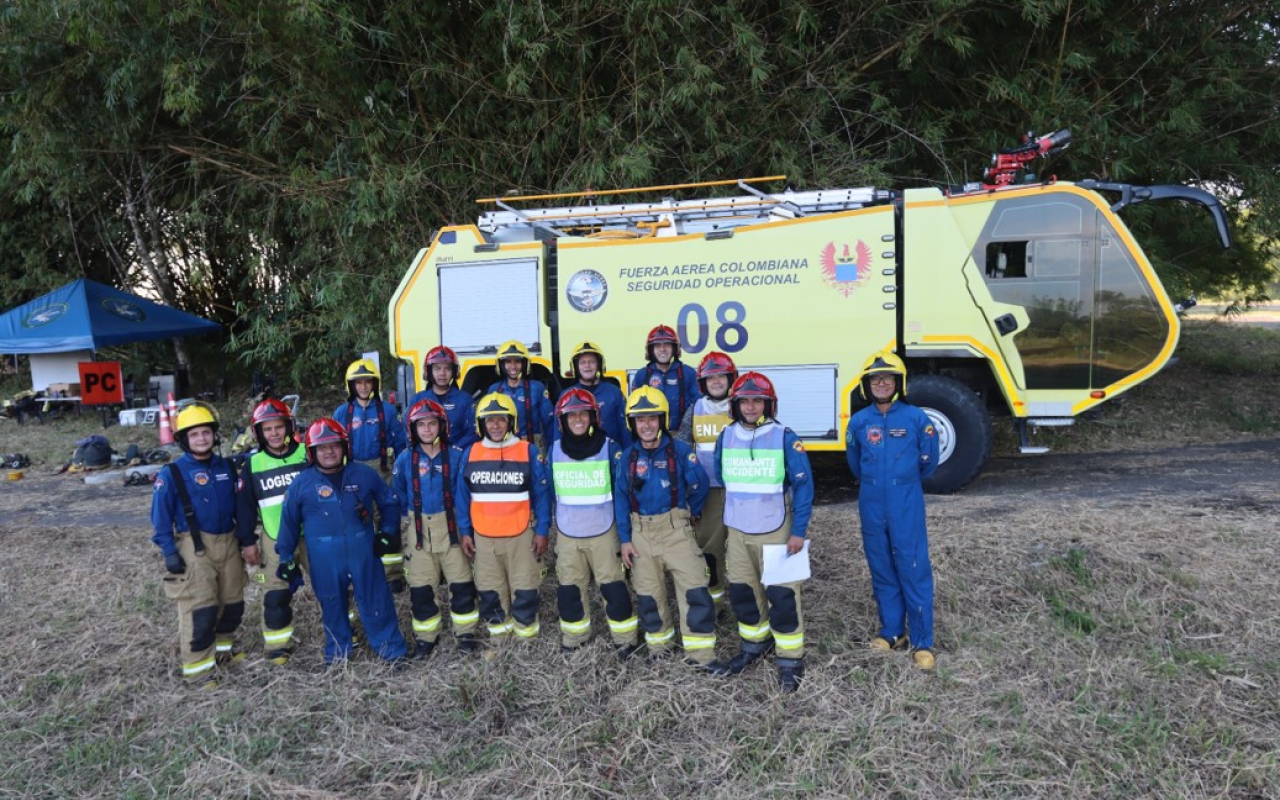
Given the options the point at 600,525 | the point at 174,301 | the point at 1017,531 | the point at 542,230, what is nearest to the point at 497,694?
the point at 600,525

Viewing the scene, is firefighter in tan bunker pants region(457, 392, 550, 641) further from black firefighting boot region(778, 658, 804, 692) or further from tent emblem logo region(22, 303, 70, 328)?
tent emblem logo region(22, 303, 70, 328)

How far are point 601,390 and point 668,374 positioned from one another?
1.66 ft

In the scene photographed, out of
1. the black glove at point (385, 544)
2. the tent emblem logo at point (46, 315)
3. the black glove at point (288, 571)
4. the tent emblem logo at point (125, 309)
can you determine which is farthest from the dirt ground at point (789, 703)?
the tent emblem logo at point (46, 315)

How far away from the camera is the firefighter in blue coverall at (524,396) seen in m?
5.74

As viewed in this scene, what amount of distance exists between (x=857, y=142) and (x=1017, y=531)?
5883 mm

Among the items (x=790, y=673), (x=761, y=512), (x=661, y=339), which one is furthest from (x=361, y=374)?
(x=790, y=673)

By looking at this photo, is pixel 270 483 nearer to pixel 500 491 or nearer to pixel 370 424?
pixel 370 424

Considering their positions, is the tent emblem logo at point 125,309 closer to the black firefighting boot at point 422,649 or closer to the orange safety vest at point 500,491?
the black firefighting boot at point 422,649

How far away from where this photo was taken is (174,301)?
1506cm

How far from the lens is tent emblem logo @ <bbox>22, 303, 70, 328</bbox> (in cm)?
1341

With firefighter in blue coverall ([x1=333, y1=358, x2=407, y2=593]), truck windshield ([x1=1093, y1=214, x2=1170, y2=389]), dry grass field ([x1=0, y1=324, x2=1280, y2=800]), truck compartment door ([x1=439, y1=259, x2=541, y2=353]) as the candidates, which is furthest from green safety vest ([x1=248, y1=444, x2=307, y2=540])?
truck windshield ([x1=1093, y1=214, x2=1170, y2=389])

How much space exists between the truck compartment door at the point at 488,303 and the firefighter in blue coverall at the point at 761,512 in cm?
366

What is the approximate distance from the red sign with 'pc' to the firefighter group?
10.4m

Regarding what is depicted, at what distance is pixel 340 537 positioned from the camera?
4266 mm
